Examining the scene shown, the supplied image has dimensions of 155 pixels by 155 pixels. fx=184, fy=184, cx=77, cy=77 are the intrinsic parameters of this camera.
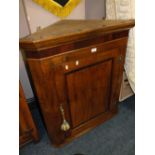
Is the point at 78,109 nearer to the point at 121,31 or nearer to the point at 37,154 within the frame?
the point at 37,154

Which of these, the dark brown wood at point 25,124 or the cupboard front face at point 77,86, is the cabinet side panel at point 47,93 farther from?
the dark brown wood at point 25,124

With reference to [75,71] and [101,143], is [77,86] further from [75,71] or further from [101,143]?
[101,143]

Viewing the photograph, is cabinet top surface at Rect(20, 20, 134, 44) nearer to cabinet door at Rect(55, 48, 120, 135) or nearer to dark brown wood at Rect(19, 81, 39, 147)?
cabinet door at Rect(55, 48, 120, 135)

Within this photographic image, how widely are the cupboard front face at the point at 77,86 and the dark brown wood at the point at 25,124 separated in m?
0.13

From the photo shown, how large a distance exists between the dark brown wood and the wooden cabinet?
0.12m

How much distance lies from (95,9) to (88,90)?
0.81 m

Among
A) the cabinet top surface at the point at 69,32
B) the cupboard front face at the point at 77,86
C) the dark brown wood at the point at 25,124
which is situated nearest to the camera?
the cabinet top surface at the point at 69,32

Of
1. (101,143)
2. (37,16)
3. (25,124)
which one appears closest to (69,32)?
(37,16)

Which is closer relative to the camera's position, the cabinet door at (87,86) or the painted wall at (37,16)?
the cabinet door at (87,86)

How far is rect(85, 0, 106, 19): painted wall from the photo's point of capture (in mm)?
1632

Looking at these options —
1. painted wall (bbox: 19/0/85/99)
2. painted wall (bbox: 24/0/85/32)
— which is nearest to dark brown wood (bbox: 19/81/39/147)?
painted wall (bbox: 19/0/85/99)

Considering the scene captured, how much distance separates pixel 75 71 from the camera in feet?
3.73

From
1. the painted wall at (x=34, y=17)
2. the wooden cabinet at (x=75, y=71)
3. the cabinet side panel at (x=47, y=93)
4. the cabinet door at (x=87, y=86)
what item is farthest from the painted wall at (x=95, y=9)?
the cabinet side panel at (x=47, y=93)

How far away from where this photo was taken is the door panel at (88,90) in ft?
3.86
